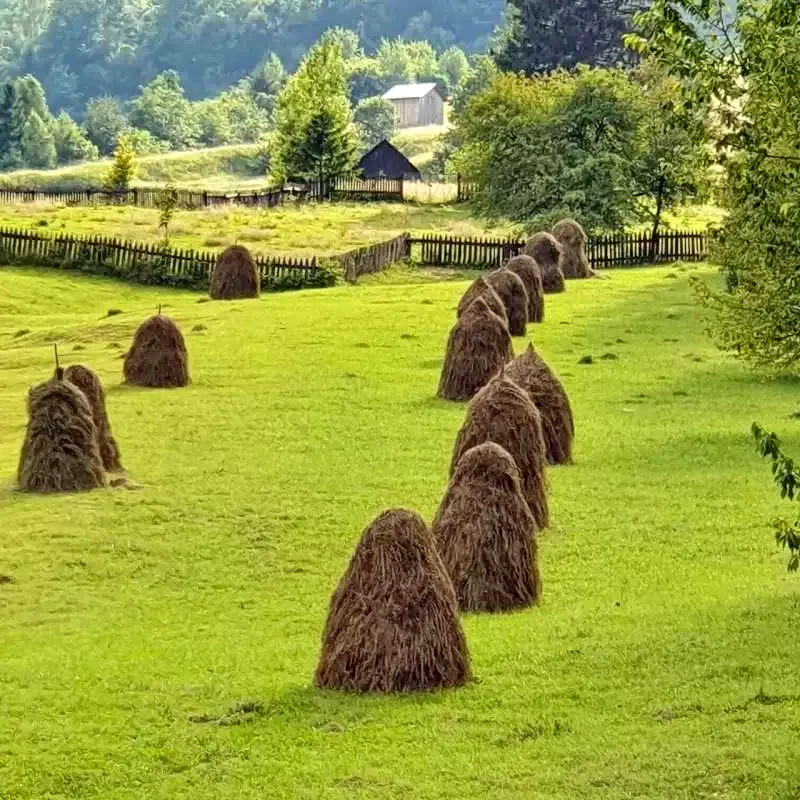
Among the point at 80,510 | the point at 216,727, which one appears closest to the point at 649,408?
the point at 80,510

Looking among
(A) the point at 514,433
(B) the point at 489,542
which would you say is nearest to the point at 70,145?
(A) the point at 514,433

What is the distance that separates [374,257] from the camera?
55.5m

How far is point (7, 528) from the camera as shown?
20859 mm

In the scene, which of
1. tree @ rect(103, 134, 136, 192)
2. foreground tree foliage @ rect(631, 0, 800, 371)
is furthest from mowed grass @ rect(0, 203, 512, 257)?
foreground tree foliage @ rect(631, 0, 800, 371)

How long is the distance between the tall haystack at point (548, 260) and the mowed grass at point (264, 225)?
403 inches

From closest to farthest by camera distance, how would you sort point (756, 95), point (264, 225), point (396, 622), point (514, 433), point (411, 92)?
point (396, 622) → point (756, 95) → point (514, 433) → point (264, 225) → point (411, 92)

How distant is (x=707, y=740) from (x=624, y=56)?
101 meters

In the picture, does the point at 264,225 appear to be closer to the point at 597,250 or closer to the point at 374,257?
the point at 374,257

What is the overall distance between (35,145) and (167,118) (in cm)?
3393

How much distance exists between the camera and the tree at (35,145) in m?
140

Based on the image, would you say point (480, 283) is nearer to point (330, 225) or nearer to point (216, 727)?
point (216, 727)

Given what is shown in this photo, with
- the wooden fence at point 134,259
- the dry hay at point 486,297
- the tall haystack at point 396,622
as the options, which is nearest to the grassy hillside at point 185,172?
the wooden fence at point 134,259

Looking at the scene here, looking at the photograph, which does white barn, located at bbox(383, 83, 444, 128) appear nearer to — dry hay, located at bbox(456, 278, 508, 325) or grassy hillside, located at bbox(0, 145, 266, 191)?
grassy hillside, located at bbox(0, 145, 266, 191)

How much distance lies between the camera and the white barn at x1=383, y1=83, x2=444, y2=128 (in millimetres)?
165375
